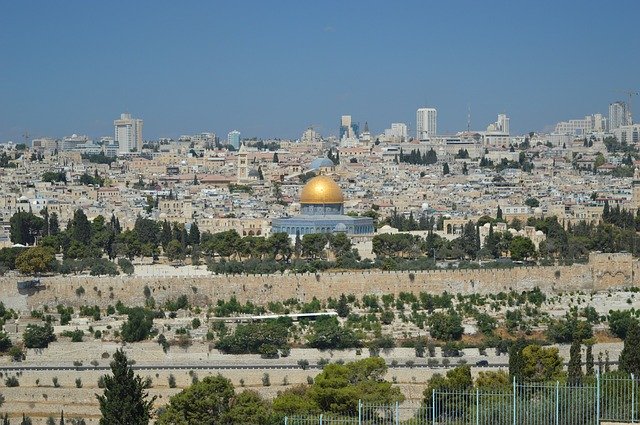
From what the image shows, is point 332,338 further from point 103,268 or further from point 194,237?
point 194,237

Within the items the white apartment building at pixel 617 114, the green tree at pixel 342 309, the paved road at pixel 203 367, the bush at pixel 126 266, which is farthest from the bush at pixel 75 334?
the white apartment building at pixel 617 114

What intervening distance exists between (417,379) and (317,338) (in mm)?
Answer: 3555

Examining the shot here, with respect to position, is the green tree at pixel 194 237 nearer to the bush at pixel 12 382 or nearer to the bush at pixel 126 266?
the bush at pixel 126 266

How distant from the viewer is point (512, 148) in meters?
120

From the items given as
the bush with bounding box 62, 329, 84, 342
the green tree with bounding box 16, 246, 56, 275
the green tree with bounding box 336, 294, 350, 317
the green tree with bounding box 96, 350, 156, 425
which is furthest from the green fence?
the green tree with bounding box 16, 246, 56, 275

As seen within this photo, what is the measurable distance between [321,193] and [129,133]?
292ft

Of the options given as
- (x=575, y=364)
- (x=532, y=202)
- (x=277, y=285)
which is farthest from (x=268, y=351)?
(x=532, y=202)

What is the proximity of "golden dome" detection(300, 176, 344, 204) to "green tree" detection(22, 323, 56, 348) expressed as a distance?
67.7 ft

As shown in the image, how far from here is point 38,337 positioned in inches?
1396

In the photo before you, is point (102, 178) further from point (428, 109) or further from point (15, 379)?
point (428, 109)

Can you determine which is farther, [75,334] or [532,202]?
[532,202]

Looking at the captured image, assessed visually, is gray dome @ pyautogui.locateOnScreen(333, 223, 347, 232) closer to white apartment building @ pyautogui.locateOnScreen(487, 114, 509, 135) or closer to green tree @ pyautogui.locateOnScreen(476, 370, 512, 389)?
green tree @ pyautogui.locateOnScreen(476, 370, 512, 389)

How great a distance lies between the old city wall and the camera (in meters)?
41.6

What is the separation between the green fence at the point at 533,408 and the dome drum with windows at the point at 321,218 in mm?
30477
